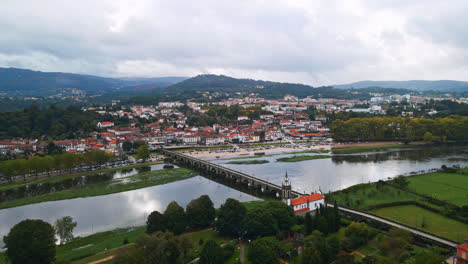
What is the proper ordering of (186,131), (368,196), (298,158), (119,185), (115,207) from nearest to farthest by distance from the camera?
(368,196), (115,207), (119,185), (298,158), (186,131)

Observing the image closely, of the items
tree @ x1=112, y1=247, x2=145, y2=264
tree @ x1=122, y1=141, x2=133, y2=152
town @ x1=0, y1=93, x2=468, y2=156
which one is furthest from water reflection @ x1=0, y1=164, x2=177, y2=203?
tree @ x1=112, y1=247, x2=145, y2=264

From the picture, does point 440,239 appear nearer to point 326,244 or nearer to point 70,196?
point 326,244

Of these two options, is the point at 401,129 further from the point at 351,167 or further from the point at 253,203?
the point at 253,203

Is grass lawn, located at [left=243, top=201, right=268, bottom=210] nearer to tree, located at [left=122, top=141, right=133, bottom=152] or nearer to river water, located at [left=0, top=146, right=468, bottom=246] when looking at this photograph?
river water, located at [left=0, top=146, right=468, bottom=246]

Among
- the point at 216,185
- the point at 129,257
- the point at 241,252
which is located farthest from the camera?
the point at 216,185

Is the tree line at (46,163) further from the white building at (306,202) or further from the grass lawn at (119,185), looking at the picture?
the white building at (306,202)

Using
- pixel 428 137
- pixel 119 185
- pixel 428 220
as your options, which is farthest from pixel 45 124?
pixel 428 137

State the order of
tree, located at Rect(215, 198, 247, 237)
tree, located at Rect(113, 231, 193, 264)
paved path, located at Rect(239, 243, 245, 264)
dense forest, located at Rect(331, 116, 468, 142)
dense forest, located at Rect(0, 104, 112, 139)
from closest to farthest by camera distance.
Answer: tree, located at Rect(113, 231, 193, 264), paved path, located at Rect(239, 243, 245, 264), tree, located at Rect(215, 198, 247, 237), dense forest, located at Rect(0, 104, 112, 139), dense forest, located at Rect(331, 116, 468, 142)
